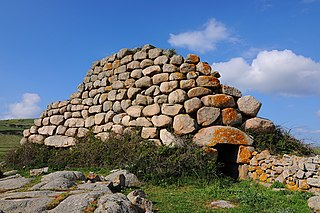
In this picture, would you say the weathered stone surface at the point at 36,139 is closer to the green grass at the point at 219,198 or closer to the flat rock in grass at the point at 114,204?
the green grass at the point at 219,198

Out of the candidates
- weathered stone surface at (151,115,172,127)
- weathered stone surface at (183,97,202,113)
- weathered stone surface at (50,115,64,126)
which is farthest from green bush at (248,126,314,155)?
weathered stone surface at (50,115,64,126)

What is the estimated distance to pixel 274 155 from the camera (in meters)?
9.27

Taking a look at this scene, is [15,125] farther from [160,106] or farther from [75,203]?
[75,203]

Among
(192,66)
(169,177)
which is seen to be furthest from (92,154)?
(192,66)

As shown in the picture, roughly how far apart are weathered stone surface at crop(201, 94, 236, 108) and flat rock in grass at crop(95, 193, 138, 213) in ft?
20.0

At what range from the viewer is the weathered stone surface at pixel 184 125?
31.8 feet

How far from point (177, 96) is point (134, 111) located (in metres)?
1.60

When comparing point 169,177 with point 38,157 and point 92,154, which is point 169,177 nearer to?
point 92,154

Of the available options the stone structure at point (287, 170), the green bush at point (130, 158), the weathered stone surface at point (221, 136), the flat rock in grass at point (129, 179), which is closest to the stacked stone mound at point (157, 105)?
the weathered stone surface at point (221, 136)

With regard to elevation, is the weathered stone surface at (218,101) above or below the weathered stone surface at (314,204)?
above

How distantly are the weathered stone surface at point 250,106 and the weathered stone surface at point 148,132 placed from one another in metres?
2.91

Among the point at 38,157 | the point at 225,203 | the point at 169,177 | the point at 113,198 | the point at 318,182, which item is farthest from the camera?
the point at 38,157

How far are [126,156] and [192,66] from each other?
3.71 m

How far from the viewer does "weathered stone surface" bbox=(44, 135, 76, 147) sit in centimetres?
1159
